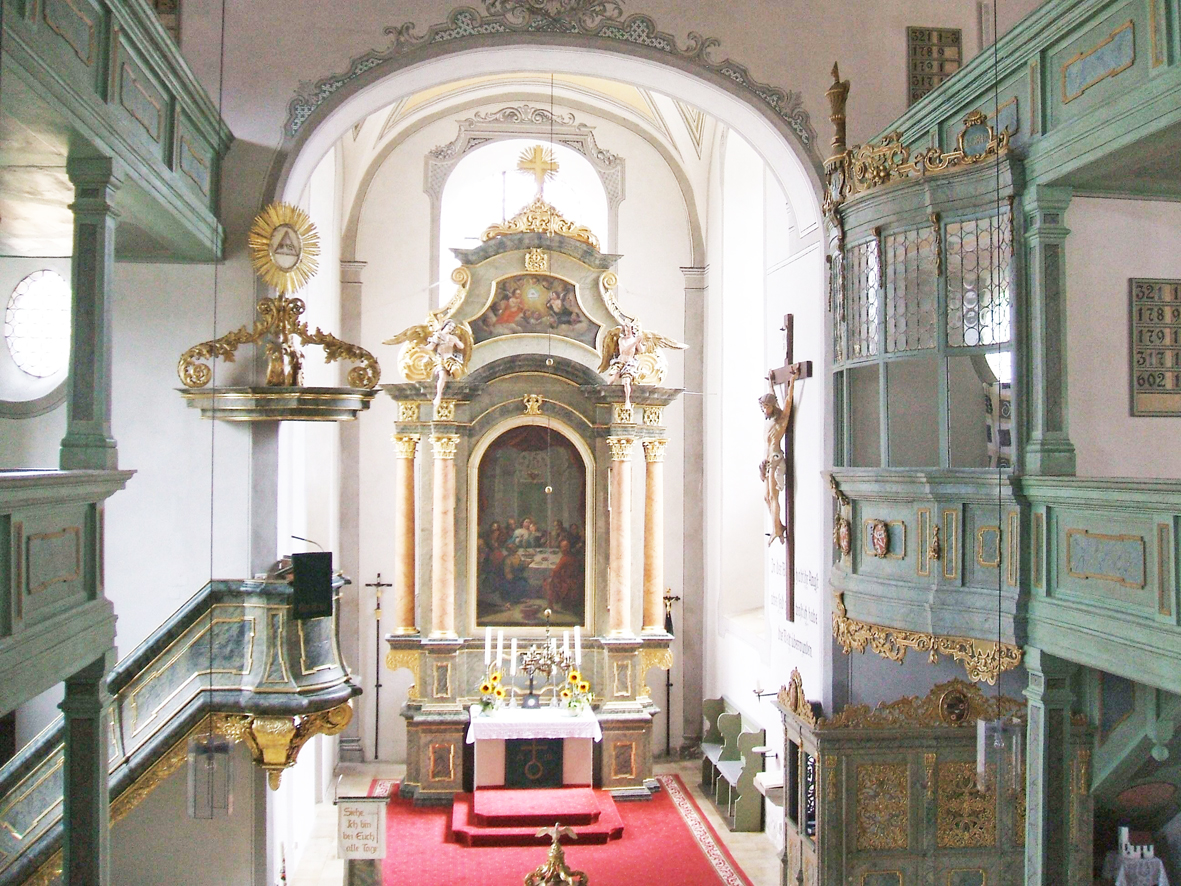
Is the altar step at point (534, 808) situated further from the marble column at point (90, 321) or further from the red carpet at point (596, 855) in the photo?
the marble column at point (90, 321)

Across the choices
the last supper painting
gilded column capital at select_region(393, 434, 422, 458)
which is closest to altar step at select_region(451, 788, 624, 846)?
the last supper painting

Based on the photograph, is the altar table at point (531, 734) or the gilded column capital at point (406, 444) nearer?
the altar table at point (531, 734)

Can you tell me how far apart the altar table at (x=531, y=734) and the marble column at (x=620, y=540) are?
106 centimetres

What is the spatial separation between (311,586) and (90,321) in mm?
2635

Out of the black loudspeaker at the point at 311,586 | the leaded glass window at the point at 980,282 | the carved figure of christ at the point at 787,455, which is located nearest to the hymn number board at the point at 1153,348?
the leaded glass window at the point at 980,282

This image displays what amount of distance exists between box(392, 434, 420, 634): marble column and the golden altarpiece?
0.05 feet

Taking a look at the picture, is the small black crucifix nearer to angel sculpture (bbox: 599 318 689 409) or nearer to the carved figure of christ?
angel sculpture (bbox: 599 318 689 409)

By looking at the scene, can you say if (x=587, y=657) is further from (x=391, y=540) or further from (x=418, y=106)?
(x=418, y=106)

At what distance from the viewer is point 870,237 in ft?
21.6

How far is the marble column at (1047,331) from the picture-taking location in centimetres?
569

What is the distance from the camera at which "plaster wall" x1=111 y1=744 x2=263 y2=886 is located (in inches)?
320

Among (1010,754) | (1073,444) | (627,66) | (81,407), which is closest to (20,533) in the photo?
(81,407)

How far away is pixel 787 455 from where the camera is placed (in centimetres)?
877

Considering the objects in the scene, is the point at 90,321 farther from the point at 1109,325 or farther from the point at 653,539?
the point at 653,539
